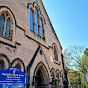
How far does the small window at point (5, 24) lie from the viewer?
788 centimetres

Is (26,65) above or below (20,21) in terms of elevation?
below

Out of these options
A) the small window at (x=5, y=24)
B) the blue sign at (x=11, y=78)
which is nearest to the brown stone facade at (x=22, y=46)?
the small window at (x=5, y=24)

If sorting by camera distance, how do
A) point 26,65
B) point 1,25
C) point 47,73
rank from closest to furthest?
point 1,25
point 26,65
point 47,73

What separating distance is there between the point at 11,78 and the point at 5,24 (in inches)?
200

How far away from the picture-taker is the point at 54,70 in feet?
43.6

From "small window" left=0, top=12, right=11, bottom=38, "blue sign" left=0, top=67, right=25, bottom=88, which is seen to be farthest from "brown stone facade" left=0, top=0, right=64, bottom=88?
"blue sign" left=0, top=67, right=25, bottom=88

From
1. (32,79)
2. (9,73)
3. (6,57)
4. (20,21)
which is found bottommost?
(32,79)

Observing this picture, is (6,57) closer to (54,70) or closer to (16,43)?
(16,43)

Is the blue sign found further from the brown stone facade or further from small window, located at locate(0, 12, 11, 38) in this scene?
small window, located at locate(0, 12, 11, 38)

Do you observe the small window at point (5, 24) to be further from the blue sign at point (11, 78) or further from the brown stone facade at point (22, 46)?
the blue sign at point (11, 78)

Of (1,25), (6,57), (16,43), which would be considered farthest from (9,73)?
(1,25)

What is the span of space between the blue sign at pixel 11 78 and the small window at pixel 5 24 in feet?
13.2

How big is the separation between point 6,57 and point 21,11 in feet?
17.5

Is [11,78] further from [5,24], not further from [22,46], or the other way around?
[5,24]
